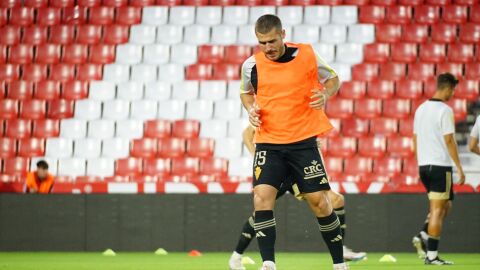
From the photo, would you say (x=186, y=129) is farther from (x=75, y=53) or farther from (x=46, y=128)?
(x=75, y=53)

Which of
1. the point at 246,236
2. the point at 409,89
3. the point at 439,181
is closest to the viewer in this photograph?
the point at 246,236

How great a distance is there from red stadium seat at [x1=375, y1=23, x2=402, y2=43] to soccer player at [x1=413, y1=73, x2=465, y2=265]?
273 inches

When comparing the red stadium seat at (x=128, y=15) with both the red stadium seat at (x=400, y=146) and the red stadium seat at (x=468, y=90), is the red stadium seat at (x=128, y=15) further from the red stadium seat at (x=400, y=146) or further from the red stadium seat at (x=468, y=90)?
the red stadium seat at (x=468, y=90)

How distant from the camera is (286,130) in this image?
609cm

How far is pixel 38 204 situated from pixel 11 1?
20.7 feet

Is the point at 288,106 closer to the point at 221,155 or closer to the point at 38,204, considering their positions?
the point at 38,204

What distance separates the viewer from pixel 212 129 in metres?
14.6

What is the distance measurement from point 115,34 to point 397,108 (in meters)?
5.17

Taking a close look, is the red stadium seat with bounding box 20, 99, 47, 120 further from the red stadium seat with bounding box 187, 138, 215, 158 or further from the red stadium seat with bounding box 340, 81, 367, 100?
the red stadium seat with bounding box 340, 81, 367, 100

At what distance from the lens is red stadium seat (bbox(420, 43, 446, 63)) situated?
50.5ft

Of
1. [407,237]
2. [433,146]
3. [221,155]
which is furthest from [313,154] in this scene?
[221,155]

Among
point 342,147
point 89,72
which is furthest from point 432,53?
point 89,72

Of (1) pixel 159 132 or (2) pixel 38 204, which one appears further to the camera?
(1) pixel 159 132

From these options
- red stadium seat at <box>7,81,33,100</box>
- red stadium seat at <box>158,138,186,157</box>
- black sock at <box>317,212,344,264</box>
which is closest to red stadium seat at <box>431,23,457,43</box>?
red stadium seat at <box>158,138,186,157</box>
